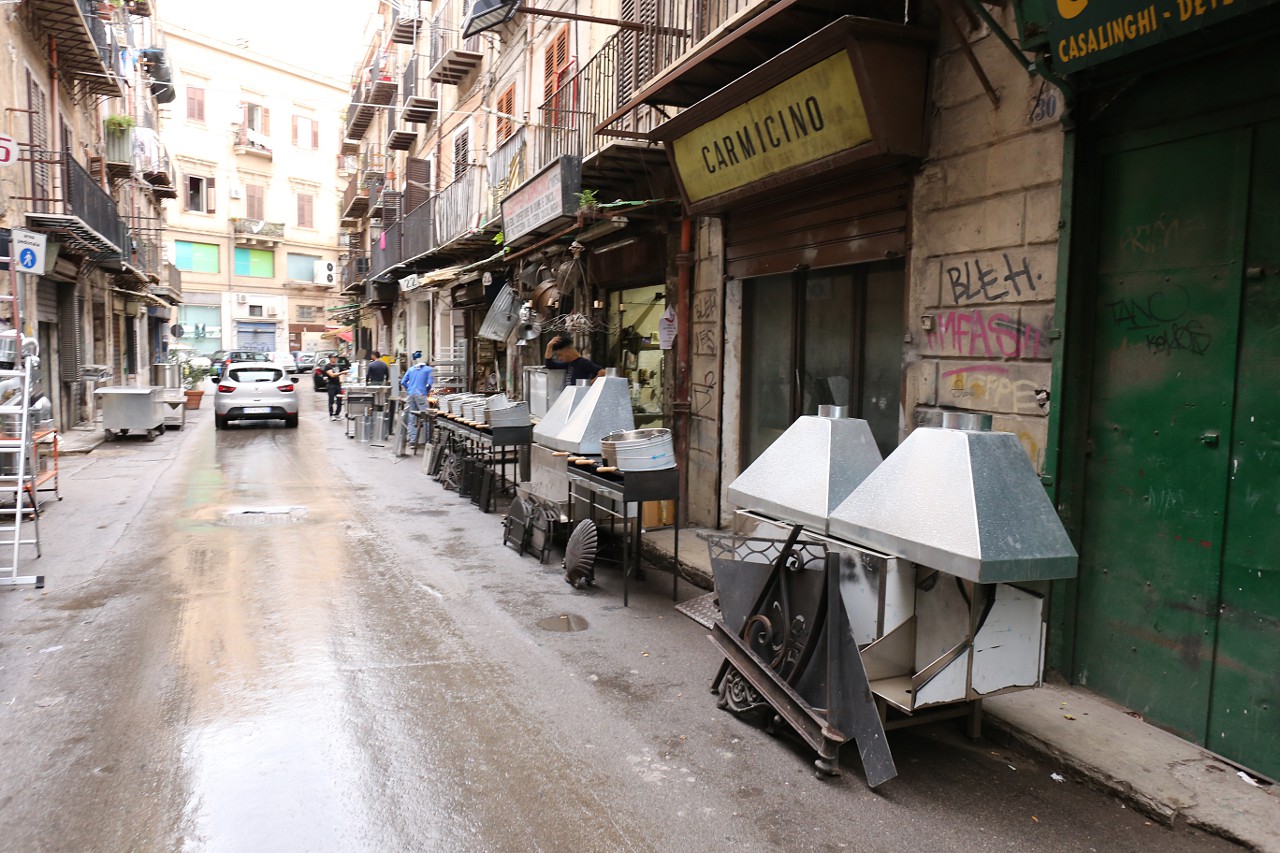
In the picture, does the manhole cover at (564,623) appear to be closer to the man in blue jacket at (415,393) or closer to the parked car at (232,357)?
the man in blue jacket at (415,393)

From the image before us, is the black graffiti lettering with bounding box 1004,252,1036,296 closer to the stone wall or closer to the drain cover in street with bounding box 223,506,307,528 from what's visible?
the stone wall

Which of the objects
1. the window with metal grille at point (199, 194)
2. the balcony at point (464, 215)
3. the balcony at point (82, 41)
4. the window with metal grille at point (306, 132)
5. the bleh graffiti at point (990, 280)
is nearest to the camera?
the bleh graffiti at point (990, 280)

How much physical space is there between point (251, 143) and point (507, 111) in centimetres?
3783

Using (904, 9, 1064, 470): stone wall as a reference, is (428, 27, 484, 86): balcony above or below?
above

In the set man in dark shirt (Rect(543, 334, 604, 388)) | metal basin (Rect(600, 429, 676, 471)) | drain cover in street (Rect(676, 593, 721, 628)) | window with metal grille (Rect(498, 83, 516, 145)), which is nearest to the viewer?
drain cover in street (Rect(676, 593, 721, 628))

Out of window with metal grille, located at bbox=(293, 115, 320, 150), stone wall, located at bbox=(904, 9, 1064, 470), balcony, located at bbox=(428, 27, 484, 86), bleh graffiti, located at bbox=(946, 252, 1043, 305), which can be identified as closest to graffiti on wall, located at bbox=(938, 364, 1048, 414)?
stone wall, located at bbox=(904, 9, 1064, 470)

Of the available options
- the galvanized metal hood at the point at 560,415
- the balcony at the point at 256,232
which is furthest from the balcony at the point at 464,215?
the balcony at the point at 256,232

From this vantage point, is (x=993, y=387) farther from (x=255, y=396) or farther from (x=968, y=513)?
(x=255, y=396)

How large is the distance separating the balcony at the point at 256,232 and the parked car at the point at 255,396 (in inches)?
1262

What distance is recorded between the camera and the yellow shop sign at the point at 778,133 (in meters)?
6.16

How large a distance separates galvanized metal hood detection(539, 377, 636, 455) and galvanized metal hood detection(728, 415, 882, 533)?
3.00 m

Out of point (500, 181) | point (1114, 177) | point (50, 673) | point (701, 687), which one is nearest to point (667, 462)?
point (701, 687)

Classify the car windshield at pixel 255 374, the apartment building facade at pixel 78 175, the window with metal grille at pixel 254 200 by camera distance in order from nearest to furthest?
the apartment building facade at pixel 78 175, the car windshield at pixel 255 374, the window with metal grille at pixel 254 200

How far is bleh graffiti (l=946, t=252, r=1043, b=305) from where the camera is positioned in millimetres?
5234
